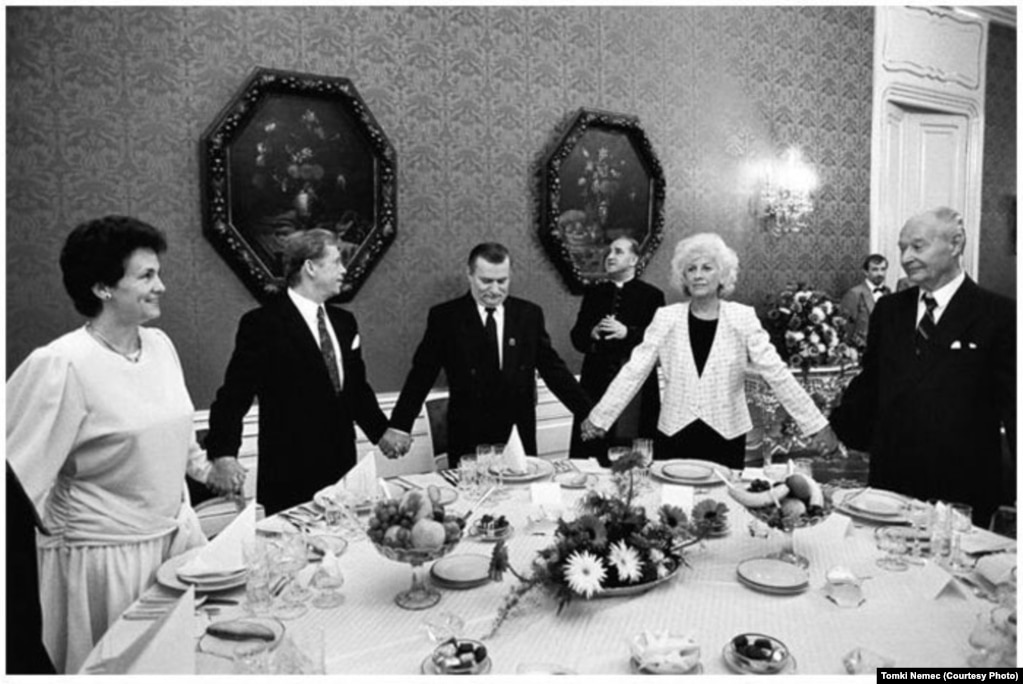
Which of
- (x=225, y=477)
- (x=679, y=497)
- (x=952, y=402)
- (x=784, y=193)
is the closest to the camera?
(x=679, y=497)

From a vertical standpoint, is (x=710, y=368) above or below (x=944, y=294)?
below

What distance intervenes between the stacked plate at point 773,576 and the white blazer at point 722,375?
4.47ft

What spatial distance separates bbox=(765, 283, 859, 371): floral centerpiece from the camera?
5805 millimetres

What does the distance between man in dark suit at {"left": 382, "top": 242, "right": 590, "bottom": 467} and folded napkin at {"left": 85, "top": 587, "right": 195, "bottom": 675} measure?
2.18 meters

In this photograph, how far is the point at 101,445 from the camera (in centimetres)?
204

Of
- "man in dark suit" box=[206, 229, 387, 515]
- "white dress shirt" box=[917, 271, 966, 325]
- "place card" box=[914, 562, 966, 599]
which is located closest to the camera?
"place card" box=[914, 562, 966, 599]

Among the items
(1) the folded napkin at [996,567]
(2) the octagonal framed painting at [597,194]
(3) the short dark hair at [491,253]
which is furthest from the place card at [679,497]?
(2) the octagonal framed painting at [597,194]

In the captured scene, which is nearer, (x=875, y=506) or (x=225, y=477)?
(x=875, y=506)

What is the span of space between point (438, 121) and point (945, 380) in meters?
2.94

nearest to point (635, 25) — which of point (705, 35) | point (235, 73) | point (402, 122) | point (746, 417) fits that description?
point (705, 35)

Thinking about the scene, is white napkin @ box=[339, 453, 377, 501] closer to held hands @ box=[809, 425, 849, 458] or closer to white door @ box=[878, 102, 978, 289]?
held hands @ box=[809, 425, 849, 458]

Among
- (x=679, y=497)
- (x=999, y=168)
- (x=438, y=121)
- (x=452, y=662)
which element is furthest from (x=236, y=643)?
(x=999, y=168)

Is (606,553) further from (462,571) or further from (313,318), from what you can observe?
(313,318)

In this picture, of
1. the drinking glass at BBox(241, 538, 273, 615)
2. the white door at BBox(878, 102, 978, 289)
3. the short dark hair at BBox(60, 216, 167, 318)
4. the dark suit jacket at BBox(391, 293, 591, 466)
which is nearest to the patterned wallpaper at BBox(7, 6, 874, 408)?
the white door at BBox(878, 102, 978, 289)
